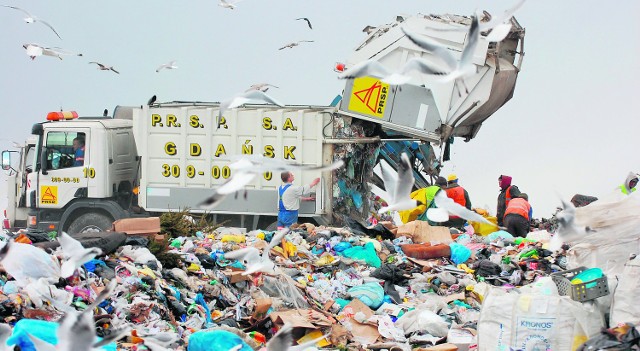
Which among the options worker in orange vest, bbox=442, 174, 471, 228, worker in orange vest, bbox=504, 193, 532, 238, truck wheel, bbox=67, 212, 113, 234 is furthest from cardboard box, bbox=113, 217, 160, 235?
worker in orange vest, bbox=504, 193, 532, 238

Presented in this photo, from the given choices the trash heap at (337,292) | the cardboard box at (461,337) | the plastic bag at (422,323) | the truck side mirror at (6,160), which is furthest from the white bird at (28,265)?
the truck side mirror at (6,160)

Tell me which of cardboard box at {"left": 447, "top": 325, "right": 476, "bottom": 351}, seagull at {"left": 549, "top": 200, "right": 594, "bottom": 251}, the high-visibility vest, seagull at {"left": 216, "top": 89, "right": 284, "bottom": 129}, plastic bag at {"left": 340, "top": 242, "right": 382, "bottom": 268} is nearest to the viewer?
seagull at {"left": 216, "top": 89, "right": 284, "bottom": 129}

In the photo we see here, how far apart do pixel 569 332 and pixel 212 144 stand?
8416 millimetres

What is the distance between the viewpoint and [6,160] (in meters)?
14.1

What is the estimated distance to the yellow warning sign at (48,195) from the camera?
13.8 metres

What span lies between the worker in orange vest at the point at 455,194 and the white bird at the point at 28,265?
6.74 m

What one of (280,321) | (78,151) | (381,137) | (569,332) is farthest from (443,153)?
(569,332)

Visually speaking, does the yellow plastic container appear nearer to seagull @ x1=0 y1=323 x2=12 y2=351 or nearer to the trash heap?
the trash heap

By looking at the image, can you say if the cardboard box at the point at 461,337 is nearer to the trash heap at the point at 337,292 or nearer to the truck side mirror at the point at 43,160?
the trash heap at the point at 337,292

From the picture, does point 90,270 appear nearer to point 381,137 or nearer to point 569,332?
point 569,332

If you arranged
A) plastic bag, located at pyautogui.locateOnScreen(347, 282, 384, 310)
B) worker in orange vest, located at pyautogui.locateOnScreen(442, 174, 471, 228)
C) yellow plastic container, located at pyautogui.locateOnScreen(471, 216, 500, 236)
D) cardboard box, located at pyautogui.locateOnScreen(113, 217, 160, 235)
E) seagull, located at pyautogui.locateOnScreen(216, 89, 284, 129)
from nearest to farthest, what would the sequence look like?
1. seagull, located at pyautogui.locateOnScreen(216, 89, 284, 129)
2. plastic bag, located at pyautogui.locateOnScreen(347, 282, 384, 310)
3. cardboard box, located at pyautogui.locateOnScreen(113, 217, 160, 235)
4. worker in orange vest, located at pyautogui.locateOnScreen(442, 174, 471, 228)
5. yellow plastic container, located at pyautogui.locateOnScreen(471, 216, 500, 236)

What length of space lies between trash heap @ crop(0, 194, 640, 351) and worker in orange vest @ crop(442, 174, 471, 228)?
2.68ft

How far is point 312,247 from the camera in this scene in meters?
10.9

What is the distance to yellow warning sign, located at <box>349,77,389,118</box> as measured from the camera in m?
13.5
